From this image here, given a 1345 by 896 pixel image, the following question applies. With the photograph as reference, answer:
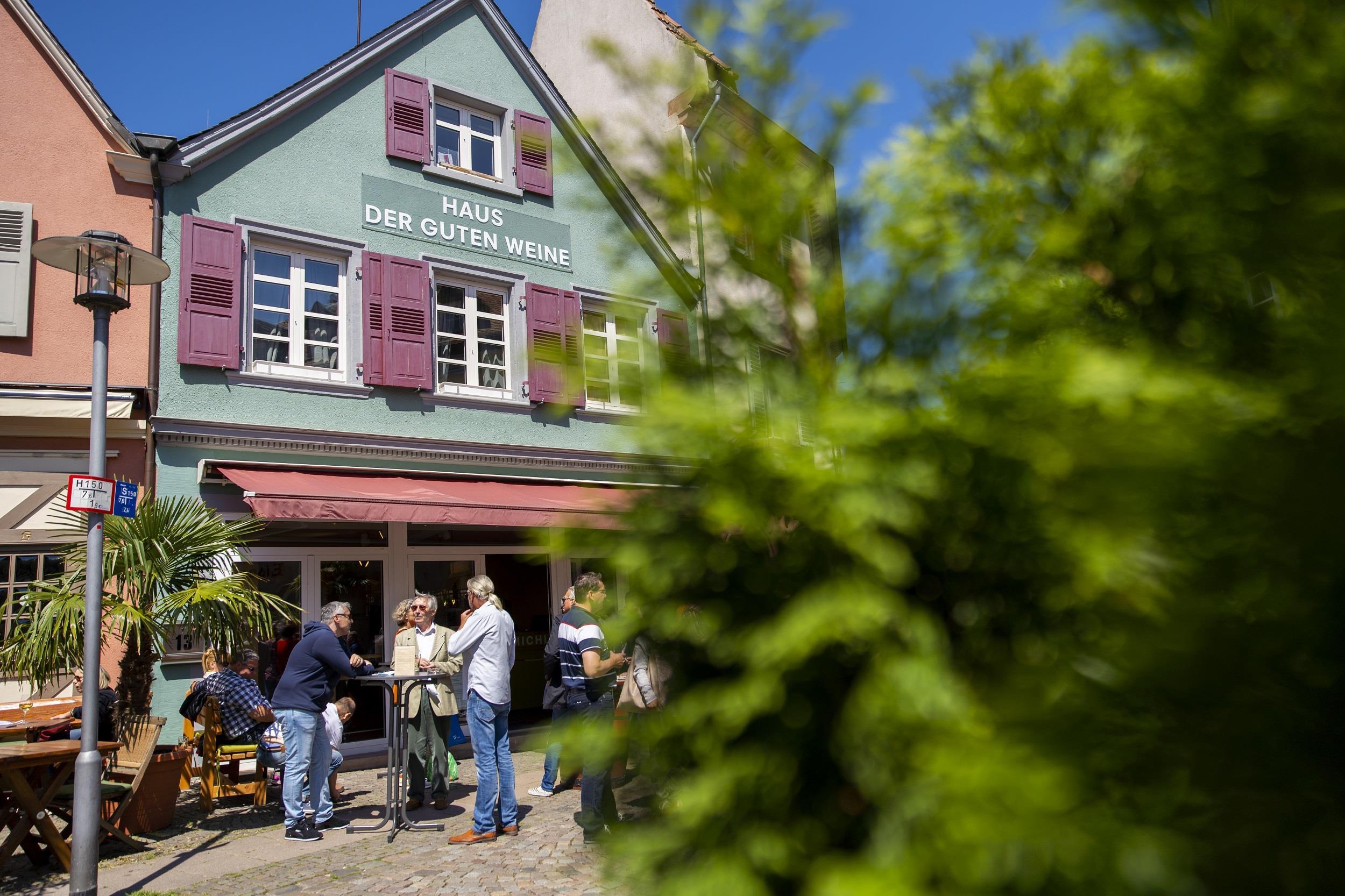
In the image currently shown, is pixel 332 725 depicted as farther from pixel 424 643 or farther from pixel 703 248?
pixel 703 248

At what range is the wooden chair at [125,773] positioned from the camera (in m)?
6.53

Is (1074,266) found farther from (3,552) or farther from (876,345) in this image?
(3,552)

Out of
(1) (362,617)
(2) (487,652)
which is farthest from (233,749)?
(1) (362,617)

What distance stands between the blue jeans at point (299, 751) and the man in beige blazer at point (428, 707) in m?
0.84

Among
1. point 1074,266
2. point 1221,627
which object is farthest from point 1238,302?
point 1221,627

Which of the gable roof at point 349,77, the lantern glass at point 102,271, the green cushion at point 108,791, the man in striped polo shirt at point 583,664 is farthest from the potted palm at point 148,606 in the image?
the gable roof at point 349,77

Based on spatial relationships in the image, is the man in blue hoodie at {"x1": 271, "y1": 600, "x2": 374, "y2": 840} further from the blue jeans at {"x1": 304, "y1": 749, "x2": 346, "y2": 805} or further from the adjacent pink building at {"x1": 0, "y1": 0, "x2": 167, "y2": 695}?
the adjacent pink building at {"x1": 0, "y1": 0, "x2": 167, "y2": 695}

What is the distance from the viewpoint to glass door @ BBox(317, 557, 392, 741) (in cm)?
1109

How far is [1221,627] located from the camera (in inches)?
25.0

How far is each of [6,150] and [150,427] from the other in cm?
334

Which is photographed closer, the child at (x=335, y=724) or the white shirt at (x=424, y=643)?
the child at (x=335, y=724)

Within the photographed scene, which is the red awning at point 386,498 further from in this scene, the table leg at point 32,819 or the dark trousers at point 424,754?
the table leg at point 32,819

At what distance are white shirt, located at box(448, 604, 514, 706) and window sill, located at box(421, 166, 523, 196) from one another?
759 cm

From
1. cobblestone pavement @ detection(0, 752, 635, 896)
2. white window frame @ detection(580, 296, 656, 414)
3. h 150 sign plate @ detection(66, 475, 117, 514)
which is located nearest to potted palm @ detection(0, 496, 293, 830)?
cobblestone pavement @ detection(0, 752, 635, 896)
